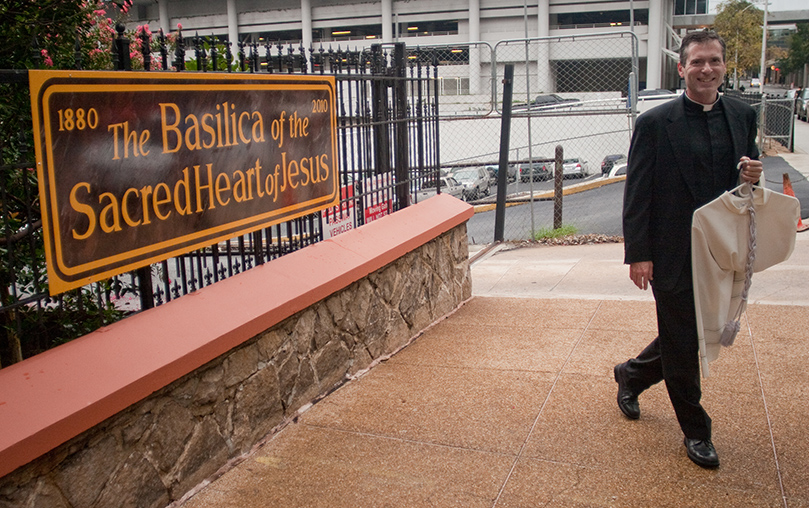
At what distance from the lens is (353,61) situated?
17.9ft

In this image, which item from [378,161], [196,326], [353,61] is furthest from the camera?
[378,161]

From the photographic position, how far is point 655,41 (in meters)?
53.8

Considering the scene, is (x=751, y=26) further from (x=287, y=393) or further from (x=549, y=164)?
(x=287, y=393)

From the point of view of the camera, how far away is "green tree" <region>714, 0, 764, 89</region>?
165 ft

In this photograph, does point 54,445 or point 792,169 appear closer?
point 54,445

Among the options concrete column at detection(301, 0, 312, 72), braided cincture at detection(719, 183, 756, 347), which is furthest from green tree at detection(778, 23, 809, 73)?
braided cincture at detection(719, 183, 756, 347)

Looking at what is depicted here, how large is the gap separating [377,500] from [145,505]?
970mm

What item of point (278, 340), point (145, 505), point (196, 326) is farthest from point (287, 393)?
point (145, 505)

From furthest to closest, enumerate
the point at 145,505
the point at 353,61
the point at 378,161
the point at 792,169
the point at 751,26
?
the point at 751,26, the point at 792,169, the point at 378,161, the point at 353,61, the point at 145,505

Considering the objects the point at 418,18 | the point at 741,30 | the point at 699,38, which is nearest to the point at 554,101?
the point at 699,38

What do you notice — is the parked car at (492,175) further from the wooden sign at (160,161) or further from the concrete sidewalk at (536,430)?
the wooden sign at (160,161)

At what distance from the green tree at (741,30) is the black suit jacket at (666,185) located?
51785 millimetres

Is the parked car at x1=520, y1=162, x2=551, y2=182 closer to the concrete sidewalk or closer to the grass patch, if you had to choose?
the grass patch

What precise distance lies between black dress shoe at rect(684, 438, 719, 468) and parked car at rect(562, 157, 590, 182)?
18.0 m
